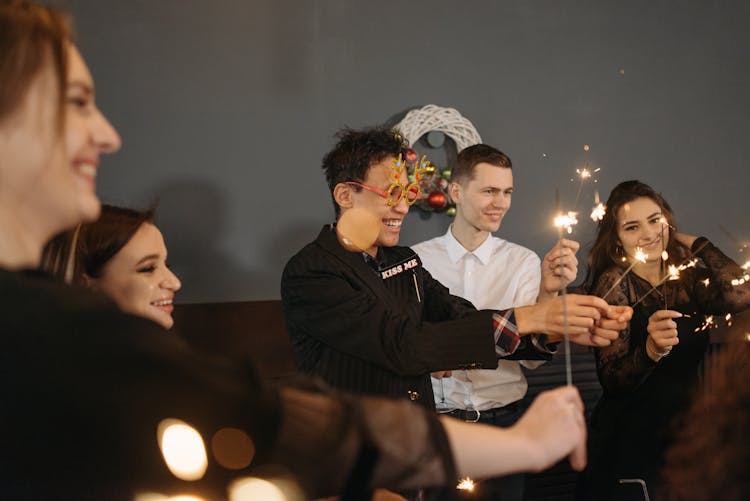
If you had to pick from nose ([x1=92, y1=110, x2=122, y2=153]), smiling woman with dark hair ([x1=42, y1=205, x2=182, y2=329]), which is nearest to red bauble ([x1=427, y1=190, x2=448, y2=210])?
smiling woman with dark hair ([x1=42, y1=205, x2=182, y2=329])

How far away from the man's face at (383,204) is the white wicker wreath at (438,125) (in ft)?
2.91

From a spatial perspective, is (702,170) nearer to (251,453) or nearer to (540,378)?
(540,378)

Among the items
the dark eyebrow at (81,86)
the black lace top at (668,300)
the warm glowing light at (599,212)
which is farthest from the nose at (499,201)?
the dark eyebrow at (81,86)

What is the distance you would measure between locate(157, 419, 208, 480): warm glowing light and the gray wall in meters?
1.81

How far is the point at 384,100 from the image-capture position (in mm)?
3195

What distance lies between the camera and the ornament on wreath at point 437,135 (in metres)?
3.16

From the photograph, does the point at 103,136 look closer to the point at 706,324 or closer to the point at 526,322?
the point at 526,322

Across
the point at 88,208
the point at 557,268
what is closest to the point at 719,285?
the point at 557,268

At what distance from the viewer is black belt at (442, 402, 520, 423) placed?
2.50 metres

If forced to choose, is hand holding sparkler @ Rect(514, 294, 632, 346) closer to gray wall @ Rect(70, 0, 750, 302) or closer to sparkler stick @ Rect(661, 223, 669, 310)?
sparkler stick @ Rect(661, 223, 669, 310)

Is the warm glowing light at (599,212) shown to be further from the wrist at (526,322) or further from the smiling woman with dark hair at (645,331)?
the wrist at (526,322)

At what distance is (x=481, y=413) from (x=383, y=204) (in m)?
0.91

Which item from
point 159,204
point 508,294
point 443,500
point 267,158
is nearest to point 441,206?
point 508,294

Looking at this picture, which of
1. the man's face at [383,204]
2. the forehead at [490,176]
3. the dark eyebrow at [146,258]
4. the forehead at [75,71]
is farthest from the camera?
the forehead at [490,176]
